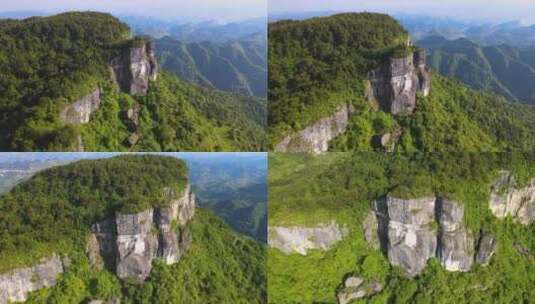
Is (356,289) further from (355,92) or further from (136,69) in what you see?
(136,69)

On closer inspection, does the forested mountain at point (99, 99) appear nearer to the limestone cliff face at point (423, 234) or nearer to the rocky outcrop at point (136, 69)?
the rocky outcrop at point (136, 69)

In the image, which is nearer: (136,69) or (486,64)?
(136,69)

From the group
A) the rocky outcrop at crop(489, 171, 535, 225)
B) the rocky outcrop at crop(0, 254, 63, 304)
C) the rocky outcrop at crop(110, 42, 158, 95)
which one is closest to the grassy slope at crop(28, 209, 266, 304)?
the rocky outcrop at crop(0, 254, 63, 304)

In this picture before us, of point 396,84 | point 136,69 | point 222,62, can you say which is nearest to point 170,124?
point 136,69

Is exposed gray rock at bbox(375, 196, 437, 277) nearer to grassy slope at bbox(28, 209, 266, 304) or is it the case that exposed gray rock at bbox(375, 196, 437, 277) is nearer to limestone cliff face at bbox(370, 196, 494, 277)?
limestone cliff face at bbox(370, 196, 494, 277)

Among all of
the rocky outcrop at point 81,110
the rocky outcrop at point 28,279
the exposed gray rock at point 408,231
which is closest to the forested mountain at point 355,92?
the exposed gray rock at point 408,231
